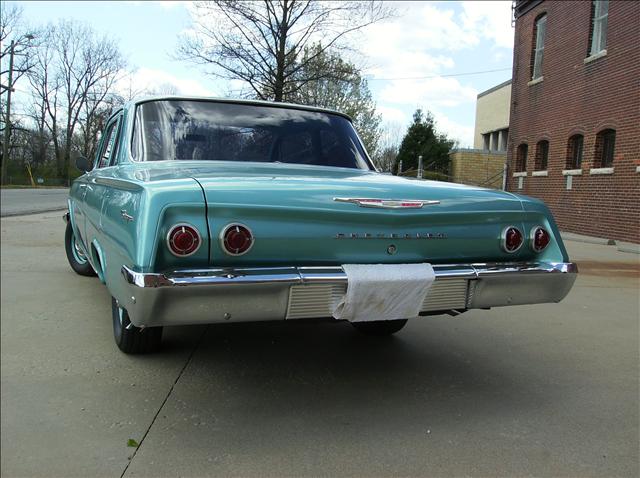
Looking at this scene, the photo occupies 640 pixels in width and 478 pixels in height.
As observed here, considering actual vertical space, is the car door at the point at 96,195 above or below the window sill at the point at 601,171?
below

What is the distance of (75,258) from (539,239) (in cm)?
493

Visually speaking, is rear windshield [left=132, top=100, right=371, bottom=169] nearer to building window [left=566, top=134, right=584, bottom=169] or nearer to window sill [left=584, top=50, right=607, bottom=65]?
window sill [left=584, top=50, right=607, bottom=65]

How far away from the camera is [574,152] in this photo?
13.2 meters

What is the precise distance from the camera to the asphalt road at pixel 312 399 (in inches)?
93.5

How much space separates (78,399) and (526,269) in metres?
2.48

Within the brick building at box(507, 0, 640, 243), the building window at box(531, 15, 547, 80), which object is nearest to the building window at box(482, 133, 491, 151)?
the brick building at box(507, 0, 640, 243)

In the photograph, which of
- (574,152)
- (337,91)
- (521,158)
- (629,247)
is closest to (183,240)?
(629,247)

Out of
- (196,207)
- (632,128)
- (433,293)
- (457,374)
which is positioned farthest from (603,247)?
(196,207)

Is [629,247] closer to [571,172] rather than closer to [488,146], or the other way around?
[571,172]

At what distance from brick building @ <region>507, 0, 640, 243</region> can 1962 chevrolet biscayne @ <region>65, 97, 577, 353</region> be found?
9.49m

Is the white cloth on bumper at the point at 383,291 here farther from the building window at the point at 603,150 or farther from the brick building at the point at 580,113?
the building window at the point at 603,150

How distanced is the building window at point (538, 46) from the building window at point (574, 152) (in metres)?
2.67

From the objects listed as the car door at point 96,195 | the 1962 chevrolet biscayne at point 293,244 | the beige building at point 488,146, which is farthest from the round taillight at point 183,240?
the beige building at point 488,146

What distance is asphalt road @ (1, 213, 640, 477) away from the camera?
7.79 feet
